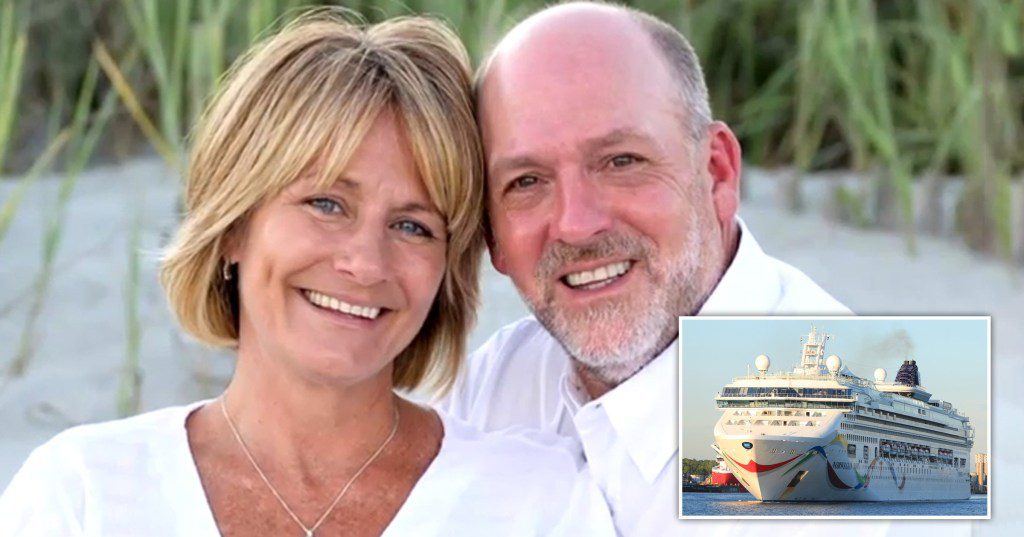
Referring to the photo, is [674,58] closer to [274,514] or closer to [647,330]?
[647,330]

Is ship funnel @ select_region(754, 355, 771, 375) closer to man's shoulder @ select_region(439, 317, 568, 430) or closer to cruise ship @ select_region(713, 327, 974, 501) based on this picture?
cruise ship @ select_region(713, 327, 974, 501)

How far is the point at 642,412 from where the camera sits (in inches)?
81.0

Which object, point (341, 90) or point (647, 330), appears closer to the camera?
point (341, 90)

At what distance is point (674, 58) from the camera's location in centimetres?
217

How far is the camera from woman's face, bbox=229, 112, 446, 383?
6.29ft

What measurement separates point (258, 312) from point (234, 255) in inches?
4.3

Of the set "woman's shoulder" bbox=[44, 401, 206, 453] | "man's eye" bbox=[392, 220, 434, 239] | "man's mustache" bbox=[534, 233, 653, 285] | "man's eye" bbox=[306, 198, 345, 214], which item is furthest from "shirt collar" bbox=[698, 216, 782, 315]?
"woman's shoulder" bbox=[44, 401, 206, 453]

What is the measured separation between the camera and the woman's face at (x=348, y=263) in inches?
75.4

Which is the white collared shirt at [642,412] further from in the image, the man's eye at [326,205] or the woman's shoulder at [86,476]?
the woman's shoulder at [86,476]

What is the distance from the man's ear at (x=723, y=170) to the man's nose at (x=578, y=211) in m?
0.22

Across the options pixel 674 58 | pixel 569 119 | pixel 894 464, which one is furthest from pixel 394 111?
pixel 894 464

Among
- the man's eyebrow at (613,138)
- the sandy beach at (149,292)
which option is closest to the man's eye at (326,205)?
the man's eyebrow at (613,138)

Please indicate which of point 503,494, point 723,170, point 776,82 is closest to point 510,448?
point 503,494

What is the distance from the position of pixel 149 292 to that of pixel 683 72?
2127 millimetres
